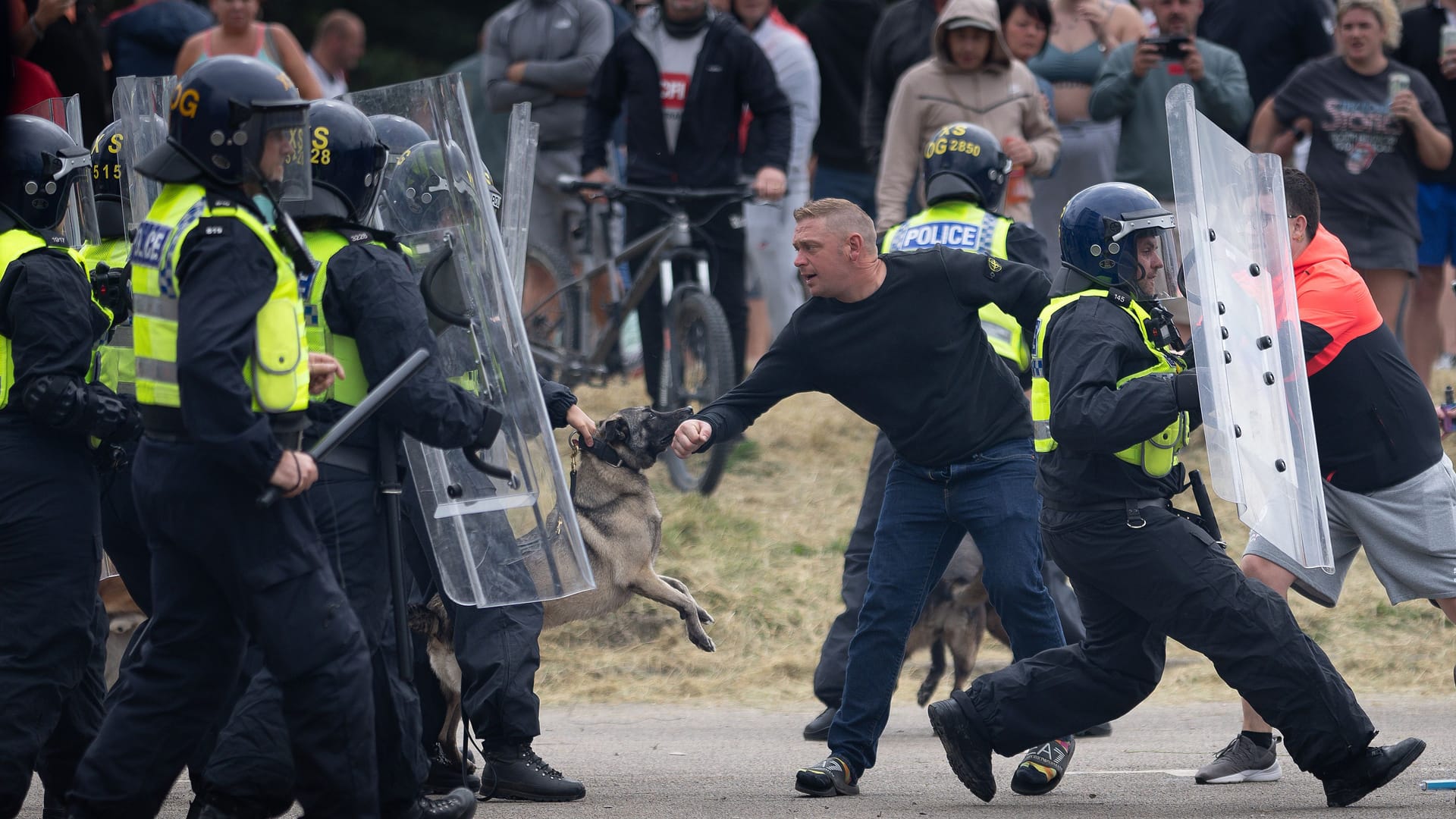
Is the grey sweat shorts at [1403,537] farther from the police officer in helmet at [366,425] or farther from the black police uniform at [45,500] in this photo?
the black police uniform at [45,500]

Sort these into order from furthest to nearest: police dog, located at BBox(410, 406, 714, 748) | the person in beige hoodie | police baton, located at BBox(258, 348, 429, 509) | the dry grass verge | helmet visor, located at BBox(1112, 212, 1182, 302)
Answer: the person in beige hoodie → the dry grass verge → police dog, located at BBox(410, 406, 714, 748) → helmet visor, located at BBox(1112, 212, 1182, 302) → police baton, located at BBox(258, 348, 429, 509)

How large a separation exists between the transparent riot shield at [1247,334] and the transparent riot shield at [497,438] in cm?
191

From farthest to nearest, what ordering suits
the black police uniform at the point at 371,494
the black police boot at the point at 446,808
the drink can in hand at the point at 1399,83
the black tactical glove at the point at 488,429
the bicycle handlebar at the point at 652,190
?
the bicycle handlebar at the point at 652,190
the drink can in hand at the point at 1399,83
the black police boot at the point at 446,808
the black tactical glove at the point at 488,429
the black police uniform at the point at 371,494

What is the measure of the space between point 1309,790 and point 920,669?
126 inches

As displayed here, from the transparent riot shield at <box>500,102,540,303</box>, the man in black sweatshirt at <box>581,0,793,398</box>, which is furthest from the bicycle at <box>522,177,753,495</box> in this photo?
the transparent riot shield at <box>500,102,540,303</box>

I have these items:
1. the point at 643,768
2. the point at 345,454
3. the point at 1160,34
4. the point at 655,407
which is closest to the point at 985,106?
the point at 1160,34

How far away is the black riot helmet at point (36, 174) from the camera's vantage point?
5.56 metres

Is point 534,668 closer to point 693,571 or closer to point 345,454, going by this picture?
point 345,454

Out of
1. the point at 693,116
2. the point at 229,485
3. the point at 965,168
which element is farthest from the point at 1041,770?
the point at 693,116

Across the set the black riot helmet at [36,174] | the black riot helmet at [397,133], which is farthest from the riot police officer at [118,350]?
the black riot helmet at [397,133]

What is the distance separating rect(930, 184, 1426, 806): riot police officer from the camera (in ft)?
18.2

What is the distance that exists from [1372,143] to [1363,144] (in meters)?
0.04

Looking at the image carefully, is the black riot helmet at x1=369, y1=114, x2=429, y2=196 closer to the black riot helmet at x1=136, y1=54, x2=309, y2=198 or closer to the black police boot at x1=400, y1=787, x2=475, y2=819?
the black riot helmet at x1=136, y1=54, x2=309, y2=198

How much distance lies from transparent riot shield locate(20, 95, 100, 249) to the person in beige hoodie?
4.39 metres
